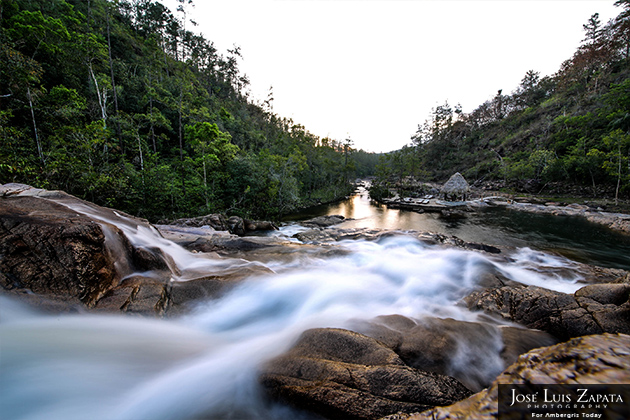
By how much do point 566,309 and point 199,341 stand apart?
5.53m

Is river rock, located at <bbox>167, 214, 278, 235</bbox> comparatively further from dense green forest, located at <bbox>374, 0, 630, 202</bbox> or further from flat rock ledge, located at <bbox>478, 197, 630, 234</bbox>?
Result: dense green forest, located at <bbox>374, 0, 630, 202</bbox>

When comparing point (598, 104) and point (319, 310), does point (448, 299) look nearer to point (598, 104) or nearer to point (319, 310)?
point (319, 310)

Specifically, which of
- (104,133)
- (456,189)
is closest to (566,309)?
(104,133)

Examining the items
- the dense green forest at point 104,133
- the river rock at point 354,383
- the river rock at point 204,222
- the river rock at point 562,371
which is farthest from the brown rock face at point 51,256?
the river rock at point 204,222

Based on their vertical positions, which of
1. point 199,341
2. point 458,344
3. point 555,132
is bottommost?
point 199,341

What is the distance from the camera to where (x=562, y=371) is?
5.00ft

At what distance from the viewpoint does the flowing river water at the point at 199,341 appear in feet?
7.30

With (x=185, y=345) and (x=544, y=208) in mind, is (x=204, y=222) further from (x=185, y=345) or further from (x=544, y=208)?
(x=544, y=208)

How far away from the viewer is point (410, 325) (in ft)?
11.1

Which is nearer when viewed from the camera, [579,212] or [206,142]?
[206,142]

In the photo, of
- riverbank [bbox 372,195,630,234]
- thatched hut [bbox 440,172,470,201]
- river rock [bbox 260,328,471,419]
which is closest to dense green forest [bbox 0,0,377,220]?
river rock [bbox 260,328,471,419]

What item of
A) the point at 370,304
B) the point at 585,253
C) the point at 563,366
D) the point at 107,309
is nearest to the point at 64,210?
Answer: the point at 107,309

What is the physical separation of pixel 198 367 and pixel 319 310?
84.2 inches

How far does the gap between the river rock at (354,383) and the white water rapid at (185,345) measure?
22cm
